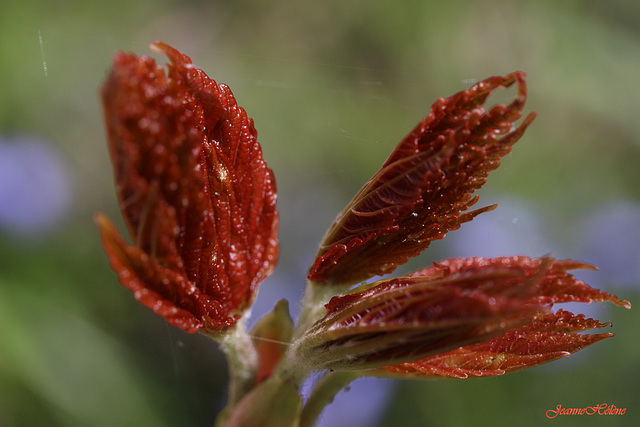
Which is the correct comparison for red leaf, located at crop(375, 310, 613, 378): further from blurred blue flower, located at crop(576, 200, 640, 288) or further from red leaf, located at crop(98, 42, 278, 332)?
blurred blue flower, located at crop(576, 200, 640, 288)

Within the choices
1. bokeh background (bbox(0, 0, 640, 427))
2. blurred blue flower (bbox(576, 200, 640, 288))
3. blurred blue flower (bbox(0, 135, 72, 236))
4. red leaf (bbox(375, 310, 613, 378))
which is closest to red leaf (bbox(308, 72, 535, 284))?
red leaf (bbox(375, 310, 613, 378))

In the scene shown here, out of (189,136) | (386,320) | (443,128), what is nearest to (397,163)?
(443,128)

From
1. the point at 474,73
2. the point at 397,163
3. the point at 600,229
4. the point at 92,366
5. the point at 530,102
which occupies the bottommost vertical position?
the point at 92,366

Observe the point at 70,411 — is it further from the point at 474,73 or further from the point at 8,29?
the point at 474,73

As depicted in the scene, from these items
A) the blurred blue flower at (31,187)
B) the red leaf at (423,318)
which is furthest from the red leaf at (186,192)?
the blurred blue flower at (31,187)

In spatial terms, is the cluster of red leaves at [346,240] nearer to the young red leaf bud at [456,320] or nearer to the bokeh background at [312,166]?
the young red leaf bud at [456,320]

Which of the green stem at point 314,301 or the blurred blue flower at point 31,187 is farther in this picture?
the blurred blue flower at point 31,187
